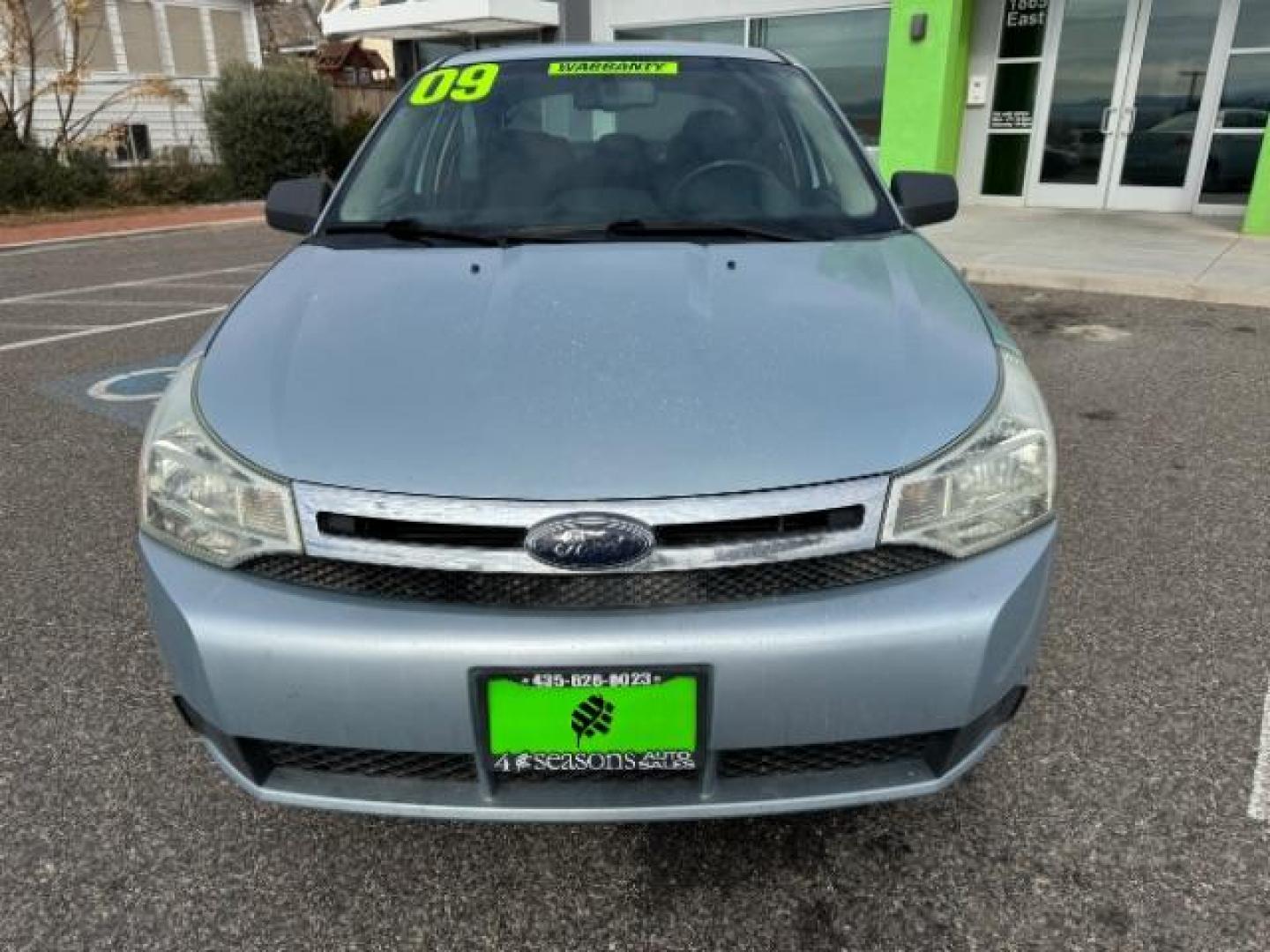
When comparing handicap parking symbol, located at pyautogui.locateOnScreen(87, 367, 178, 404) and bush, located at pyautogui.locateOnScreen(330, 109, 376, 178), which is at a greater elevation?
bush, located at pyautogui.locateOnScreen(330, 109, 376, 178)

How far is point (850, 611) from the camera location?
1.39 meters

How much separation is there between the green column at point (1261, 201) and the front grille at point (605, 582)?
31.2 ft

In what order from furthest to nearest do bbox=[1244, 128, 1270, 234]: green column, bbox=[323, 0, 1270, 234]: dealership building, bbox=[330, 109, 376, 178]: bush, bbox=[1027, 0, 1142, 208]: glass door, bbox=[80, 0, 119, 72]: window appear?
bbox=[80, 0, 119, 72]: window, bbox=[330, 109, 376, 178]: bush, bbox=[1027, 0, 1142, 208]: glass door, bbox=[323, 0, 1270, 234]: dealership building, bbox=[1244, 128, 1270, 234]: green column

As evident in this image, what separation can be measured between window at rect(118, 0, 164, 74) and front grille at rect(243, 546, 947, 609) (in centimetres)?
2428

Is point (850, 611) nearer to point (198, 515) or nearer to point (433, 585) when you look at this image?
point (433, 585)

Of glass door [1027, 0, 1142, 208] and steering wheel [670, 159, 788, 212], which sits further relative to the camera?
glass door [1027, 0, 1142, 208]

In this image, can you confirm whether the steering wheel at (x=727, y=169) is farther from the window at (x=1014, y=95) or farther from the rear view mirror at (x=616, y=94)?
the window at (x=1014, y=95)

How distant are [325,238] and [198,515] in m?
1.08

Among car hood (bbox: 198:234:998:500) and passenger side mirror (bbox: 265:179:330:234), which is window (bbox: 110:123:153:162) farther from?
car hood (bbox: 198:234:998:500)

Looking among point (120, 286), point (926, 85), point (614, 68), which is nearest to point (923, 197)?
point (614, 68)

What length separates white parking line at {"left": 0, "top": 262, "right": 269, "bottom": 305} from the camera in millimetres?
7805

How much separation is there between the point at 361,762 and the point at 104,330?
6.08m

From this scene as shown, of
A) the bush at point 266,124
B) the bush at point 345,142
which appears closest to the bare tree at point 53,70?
the bush at point 266,124

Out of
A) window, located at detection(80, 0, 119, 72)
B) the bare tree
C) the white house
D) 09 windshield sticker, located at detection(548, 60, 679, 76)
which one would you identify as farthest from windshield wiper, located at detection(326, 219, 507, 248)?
window, located at detection(80, 0, 119, 72)
